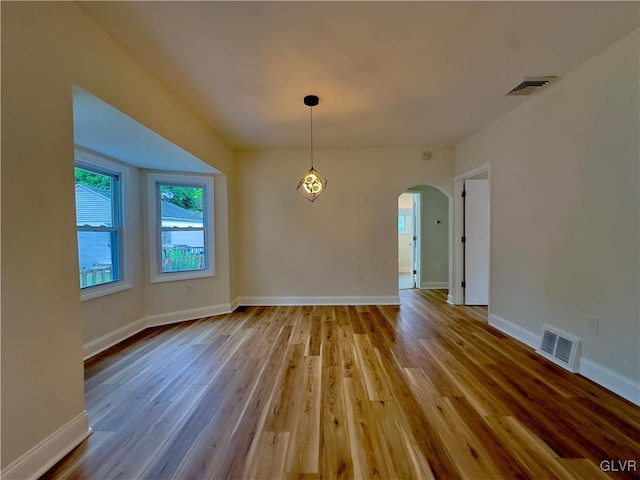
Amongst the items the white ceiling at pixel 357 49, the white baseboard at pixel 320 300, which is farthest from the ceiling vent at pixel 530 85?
the white baseboard at pixel 320 300

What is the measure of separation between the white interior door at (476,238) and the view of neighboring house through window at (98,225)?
5075 millimetres

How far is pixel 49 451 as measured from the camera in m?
1.36

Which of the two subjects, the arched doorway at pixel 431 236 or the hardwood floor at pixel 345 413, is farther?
the arched doorway at pixel 431 236

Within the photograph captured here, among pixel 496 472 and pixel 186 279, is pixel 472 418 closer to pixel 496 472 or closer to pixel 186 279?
pixel 496 472

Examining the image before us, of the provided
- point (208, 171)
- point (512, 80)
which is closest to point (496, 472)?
point (512, 80)

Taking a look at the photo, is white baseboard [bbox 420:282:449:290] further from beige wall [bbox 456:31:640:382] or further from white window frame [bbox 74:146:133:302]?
white window frame [bbox 74:146:133:302]

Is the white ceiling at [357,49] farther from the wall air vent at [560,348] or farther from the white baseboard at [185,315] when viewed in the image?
the white baseboard at [185,315]

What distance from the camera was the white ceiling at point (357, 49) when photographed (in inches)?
64.7

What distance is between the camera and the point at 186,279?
3830 millimetres

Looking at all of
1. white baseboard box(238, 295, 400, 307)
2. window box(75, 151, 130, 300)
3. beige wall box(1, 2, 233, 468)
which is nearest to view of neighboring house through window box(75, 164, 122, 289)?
window box(75, 151, 130, 300)

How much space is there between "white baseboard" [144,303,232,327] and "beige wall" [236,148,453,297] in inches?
21.3

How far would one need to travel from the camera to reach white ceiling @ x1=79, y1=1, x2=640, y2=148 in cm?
164

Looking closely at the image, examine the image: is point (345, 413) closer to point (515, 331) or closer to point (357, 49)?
point (515, 331)

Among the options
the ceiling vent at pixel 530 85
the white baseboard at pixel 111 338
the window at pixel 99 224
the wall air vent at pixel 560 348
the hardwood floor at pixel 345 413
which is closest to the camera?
the hardwood floor at pixel 345 413
